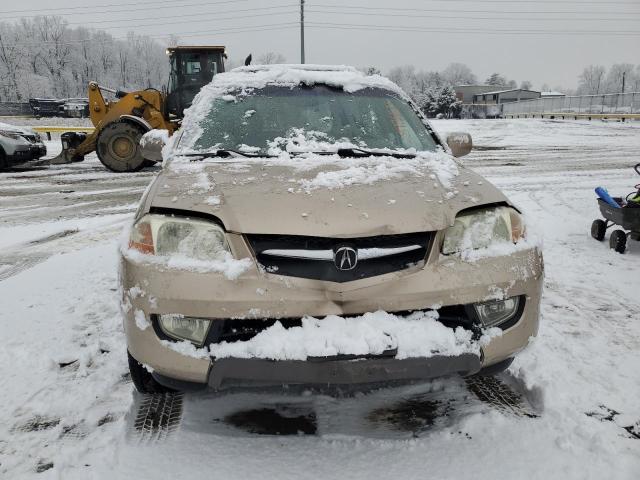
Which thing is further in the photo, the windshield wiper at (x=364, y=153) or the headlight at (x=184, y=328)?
the windshield wiper at (x=364, y=153)

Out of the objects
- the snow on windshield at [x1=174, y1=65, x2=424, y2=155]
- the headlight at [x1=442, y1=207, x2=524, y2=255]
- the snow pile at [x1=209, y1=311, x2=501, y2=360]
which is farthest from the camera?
the snow on windshield at [x1=174, y1=65, x2=424, y2=155]

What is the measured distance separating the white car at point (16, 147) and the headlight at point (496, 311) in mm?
13431

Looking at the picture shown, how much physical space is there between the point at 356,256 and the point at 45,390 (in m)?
1.82

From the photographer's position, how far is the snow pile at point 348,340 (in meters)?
1.85

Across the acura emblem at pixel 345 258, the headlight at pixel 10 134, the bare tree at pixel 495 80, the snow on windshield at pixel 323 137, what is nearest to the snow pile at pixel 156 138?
the snow on windshield at pixel 323 137

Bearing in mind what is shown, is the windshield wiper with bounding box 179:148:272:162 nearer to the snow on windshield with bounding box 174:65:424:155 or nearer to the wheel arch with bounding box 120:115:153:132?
the snow on windshield with bounding box 174:65:424:155

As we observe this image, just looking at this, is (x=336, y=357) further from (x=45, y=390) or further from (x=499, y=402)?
(x=45, y=390)

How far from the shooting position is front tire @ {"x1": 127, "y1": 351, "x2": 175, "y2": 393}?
2.25 m

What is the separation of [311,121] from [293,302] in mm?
1662

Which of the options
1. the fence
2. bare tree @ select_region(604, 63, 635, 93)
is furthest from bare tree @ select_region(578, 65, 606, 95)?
the fence

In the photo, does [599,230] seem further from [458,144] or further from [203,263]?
[203,263]

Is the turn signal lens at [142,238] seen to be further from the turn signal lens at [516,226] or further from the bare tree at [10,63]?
the bare tree at [10,63]

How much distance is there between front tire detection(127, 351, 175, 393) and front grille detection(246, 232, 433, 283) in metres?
0.80

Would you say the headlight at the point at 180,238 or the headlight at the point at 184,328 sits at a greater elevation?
the headlight at the point at 180,238
